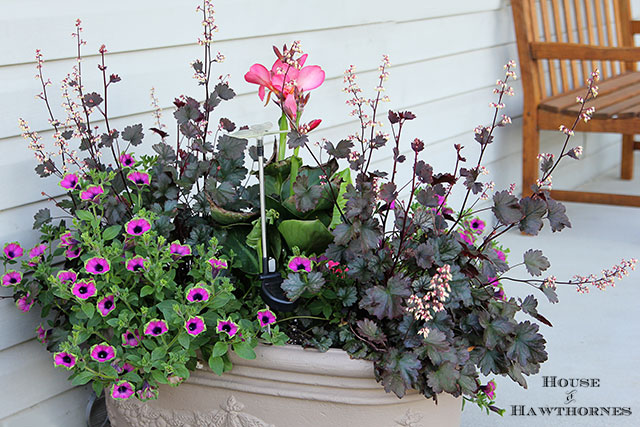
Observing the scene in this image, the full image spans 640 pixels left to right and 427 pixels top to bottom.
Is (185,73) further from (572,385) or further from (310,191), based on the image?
(572,385)

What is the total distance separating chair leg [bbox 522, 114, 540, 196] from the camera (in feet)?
10.5

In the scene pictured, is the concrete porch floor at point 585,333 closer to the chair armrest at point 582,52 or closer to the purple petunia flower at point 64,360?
the chair armrest at point 582,52

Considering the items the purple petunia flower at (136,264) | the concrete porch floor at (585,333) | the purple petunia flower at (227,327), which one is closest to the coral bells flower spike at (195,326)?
the purple petunia flower at (227,327)

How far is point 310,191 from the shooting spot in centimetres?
143

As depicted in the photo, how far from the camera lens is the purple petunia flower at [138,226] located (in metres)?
1.41

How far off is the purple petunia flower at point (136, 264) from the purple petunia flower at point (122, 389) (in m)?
0.20

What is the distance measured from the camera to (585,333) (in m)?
2.36

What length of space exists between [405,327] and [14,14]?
0.97 metres

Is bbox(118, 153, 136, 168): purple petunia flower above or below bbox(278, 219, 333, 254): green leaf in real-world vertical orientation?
above

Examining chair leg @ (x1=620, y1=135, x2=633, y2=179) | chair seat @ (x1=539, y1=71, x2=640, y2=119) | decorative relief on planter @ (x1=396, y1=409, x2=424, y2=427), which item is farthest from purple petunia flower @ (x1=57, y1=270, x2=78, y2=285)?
chair leg @ (x1=620, y1=135, x2=633, y2=179)

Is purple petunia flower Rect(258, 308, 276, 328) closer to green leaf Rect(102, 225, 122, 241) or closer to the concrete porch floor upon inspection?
green leaf Rect(102, 225, 122, 241)

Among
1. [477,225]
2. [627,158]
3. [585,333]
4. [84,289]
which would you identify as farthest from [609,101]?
[84,289]

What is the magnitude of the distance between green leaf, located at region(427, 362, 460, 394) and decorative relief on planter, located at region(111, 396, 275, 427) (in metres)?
0.33

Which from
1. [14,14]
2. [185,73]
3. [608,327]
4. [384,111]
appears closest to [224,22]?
[185,73]
